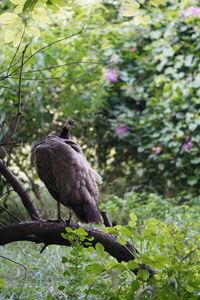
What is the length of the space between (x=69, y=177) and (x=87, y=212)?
229 mm

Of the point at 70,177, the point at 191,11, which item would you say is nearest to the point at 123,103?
the point at 191,11

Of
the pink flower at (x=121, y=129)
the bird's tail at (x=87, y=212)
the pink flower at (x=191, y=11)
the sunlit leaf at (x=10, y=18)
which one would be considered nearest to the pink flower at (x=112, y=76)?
the pink flower at (x=121, y=129)

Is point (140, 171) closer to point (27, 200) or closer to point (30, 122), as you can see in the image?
point (30, 122)

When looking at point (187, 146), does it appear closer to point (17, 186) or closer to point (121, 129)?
point (121, 129)

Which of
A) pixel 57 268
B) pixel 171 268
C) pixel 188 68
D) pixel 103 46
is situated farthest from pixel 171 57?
pixel 171 268

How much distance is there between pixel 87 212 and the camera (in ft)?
8.84

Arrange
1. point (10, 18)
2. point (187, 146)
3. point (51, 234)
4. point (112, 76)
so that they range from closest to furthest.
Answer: point (10, 18) < point (51, 234) < point (187, 146) < point (112, 76)

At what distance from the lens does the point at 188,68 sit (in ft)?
22.3

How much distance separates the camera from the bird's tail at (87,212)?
8.73ft

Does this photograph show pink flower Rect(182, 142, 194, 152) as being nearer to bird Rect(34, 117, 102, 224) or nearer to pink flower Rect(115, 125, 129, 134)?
pink flower Rect(115, 125, 129, 134)

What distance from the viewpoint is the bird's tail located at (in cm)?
266

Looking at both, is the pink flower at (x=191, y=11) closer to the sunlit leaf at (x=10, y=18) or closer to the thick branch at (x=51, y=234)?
the thick branch at (x=51, y=234)

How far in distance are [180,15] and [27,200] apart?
4.99 metres

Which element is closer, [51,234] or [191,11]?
[51,234]
